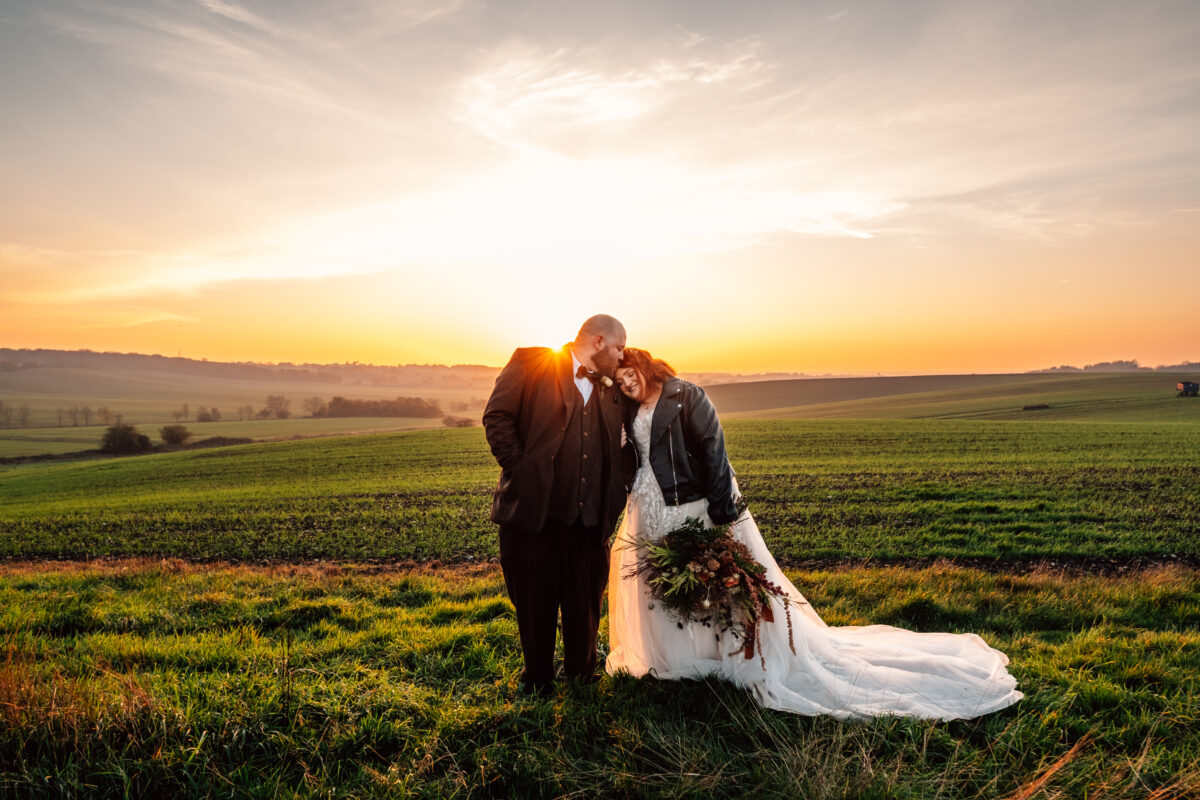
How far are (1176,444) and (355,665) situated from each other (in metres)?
35.8

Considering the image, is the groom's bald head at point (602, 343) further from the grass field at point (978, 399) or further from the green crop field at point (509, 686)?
the grass field at point (978, 399)

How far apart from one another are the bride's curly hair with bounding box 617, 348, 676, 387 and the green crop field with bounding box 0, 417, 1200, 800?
2.26 metres

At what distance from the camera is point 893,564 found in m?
11.0

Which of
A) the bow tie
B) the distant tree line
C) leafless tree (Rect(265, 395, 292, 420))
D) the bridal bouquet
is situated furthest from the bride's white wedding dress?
leafless tree (Rect(265, 395, 292, 420))

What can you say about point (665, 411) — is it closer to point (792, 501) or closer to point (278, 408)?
point (792, 501)

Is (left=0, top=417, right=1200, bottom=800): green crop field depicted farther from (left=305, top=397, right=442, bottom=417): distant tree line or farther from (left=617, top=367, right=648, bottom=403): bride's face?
(left=305, top=397, right=442, bottom=417): distant tree line

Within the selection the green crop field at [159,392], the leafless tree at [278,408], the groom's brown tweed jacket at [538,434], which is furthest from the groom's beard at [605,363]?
the leafless tree at [278,408]

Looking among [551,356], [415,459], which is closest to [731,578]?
[551,356]

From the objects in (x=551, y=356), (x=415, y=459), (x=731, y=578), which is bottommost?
(x=415, y=459)

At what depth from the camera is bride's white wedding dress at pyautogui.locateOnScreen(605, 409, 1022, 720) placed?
423cm

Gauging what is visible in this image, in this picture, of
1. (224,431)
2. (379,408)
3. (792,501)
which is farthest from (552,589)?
(379,408)

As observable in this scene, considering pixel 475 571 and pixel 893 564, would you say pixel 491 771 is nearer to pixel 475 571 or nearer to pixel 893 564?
pixel 475 571

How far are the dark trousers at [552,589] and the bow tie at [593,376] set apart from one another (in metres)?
1.08

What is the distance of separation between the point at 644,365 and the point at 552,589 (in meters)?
1.85
